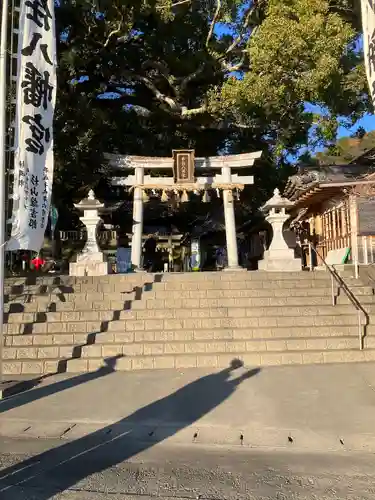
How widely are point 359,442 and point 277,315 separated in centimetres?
471

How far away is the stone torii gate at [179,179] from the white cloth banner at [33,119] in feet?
26.7

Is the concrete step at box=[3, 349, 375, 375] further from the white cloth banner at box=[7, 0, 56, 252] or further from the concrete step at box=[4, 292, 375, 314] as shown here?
the white cloth banner at box=[7, 0, 56, 252]

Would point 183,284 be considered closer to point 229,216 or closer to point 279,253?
point 279,253

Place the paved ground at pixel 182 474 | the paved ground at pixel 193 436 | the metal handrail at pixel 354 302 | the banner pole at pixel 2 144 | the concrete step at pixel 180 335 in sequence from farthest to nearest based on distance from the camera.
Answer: the concrete step at pixel 180 335 → the metal handrail at pixel 354 302 → the banner pole at pixel 2 144 → the paved ground at pixel 193 436 → the paved ground at pixel 182 474

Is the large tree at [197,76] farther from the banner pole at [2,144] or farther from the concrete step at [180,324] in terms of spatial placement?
the banner pole at [2,144]

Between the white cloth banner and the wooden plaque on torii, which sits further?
the wooden plaque on torii

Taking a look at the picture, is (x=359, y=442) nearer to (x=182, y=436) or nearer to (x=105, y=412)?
(x=182, y=436)

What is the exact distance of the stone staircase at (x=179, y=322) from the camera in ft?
25.8

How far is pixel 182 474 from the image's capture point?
3797 mm

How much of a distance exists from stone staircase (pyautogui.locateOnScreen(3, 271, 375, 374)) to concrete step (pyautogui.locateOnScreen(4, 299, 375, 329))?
0.02 metres

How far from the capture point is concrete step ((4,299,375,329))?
30.0 ft

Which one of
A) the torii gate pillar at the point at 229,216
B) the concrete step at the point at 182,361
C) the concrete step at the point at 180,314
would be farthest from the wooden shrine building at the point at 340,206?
the concrete step at the point at 182,361

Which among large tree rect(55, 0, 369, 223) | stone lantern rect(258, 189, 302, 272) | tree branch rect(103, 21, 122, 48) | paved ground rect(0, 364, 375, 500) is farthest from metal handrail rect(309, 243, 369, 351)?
tree branch rect(103, 21, 122, 48)

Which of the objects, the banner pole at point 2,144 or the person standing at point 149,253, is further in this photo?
the person standing at point 149,253
